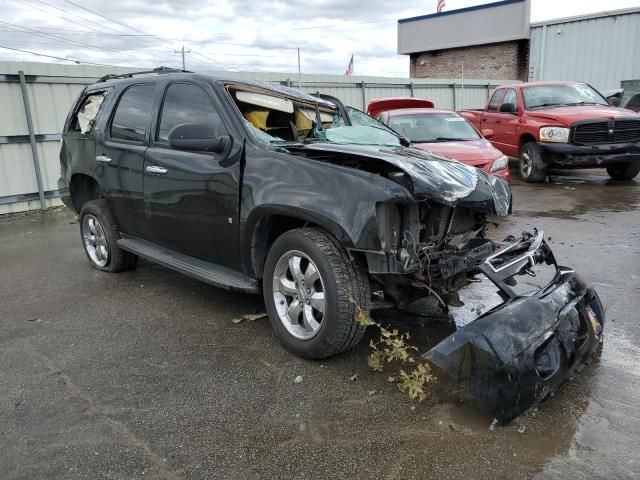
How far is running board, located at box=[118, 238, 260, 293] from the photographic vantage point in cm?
382

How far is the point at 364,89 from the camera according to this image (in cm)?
1421

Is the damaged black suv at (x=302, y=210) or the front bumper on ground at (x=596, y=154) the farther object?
the front bumper on ground at (x=596, y=154)

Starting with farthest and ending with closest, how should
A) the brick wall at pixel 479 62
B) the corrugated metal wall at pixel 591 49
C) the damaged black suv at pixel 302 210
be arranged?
the brick wall at pixel 479 62, the corrugated metal wall at pixel 591 49, the damaged black suv at pixel 302 210

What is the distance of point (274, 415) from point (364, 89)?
1243 cm

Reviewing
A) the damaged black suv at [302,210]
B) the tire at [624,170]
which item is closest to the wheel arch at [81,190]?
the damaged black suv at [302,210]

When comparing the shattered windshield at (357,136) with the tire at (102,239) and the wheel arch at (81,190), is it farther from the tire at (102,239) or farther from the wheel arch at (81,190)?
the wheel arch at (81,190)

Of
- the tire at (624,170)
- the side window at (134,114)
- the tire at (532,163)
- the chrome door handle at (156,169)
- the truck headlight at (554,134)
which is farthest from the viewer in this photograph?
the tire at (624,170)

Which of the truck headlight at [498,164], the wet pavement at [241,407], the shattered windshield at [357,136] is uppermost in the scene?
the shattered windshield at [357,136]

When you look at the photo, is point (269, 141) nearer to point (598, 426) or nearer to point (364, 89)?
point (598, 426)

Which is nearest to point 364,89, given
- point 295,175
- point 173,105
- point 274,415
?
point 173,105

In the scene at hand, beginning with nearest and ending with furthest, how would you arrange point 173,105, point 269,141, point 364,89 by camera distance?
point 269,141, point 173,105, point 364,89

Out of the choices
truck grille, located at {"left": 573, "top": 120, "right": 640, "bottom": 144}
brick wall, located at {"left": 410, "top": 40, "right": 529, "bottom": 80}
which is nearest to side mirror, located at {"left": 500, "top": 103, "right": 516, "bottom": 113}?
truck grille, located at {"left": 573, "top": 120, "right": 640, "bottom": 144}

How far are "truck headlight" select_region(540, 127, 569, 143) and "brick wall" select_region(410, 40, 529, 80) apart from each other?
15.8 metres

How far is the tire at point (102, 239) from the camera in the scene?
207 inches
